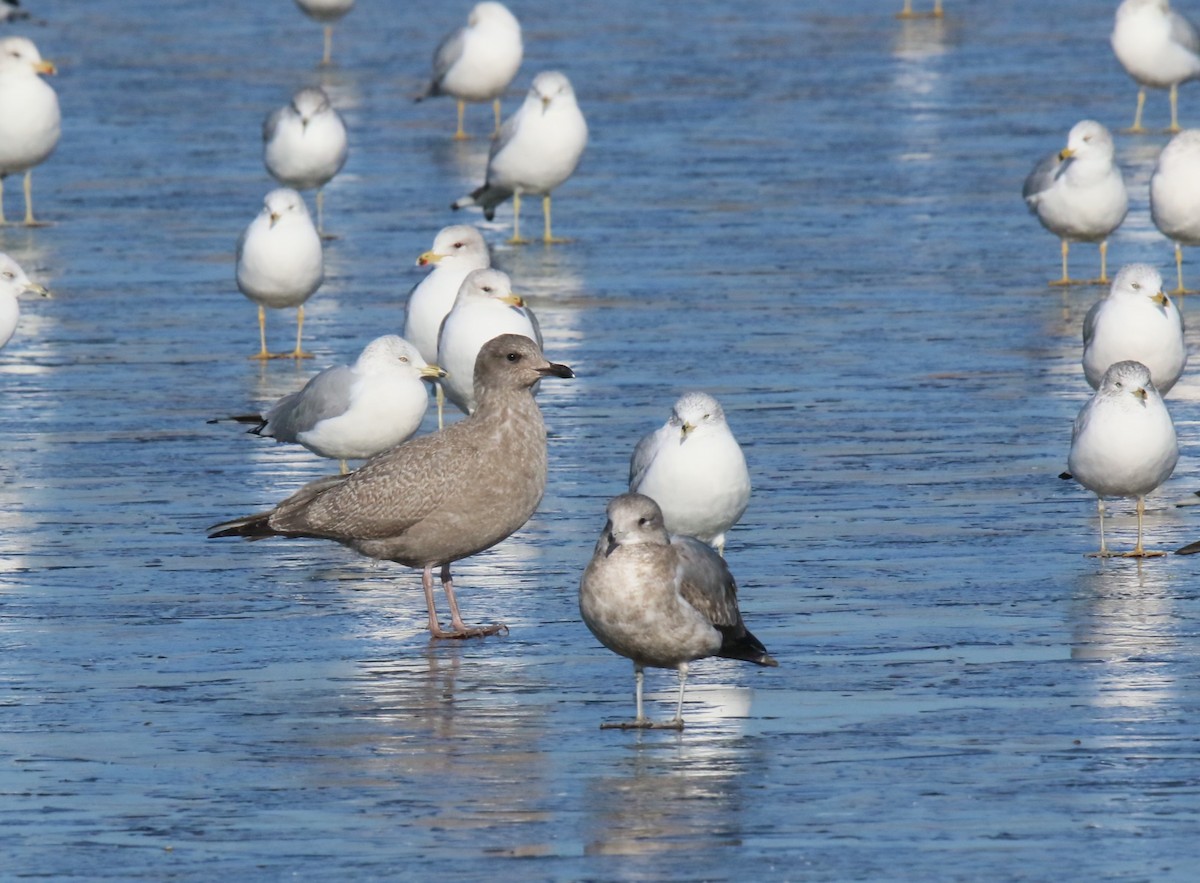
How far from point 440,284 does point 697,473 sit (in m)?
4.46

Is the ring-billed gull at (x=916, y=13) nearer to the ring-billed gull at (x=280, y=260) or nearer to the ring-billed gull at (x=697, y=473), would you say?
the ring-billed gull at (x=280, y=260)

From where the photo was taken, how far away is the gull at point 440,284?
45.5 ft

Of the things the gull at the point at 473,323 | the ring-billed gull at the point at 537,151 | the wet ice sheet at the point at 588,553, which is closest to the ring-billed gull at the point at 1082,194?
the wet ice sheet at the point at 588,553

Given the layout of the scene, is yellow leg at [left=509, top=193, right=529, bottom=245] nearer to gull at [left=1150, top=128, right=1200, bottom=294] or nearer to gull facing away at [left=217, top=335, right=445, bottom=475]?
gull at [left=1150, top=128, right=1200, bottom=294]

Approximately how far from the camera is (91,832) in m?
7.09

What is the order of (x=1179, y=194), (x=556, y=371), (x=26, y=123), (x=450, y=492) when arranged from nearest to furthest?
1. (x=450, y=492)
2. (x=556, y=371)
3. (x=1179, y=194)
4. (x=26, y=123)

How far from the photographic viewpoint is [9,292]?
14539 millimetres

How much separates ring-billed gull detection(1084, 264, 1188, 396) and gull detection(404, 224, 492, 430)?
3.15 meters

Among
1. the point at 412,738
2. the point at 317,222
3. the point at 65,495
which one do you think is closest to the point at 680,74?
the point at 317,222

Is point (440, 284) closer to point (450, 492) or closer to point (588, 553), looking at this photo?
point (588, 553)

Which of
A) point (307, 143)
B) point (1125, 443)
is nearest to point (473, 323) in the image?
point (1125, 443)

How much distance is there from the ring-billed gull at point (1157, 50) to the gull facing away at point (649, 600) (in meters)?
16.9

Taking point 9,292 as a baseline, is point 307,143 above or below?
above

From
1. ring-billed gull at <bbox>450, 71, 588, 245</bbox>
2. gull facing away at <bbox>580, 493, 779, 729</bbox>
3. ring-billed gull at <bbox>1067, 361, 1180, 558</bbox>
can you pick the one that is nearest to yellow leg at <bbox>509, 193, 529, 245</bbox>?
ring-billed gull at <bbox>450, 71, 588, 245</bbox>
